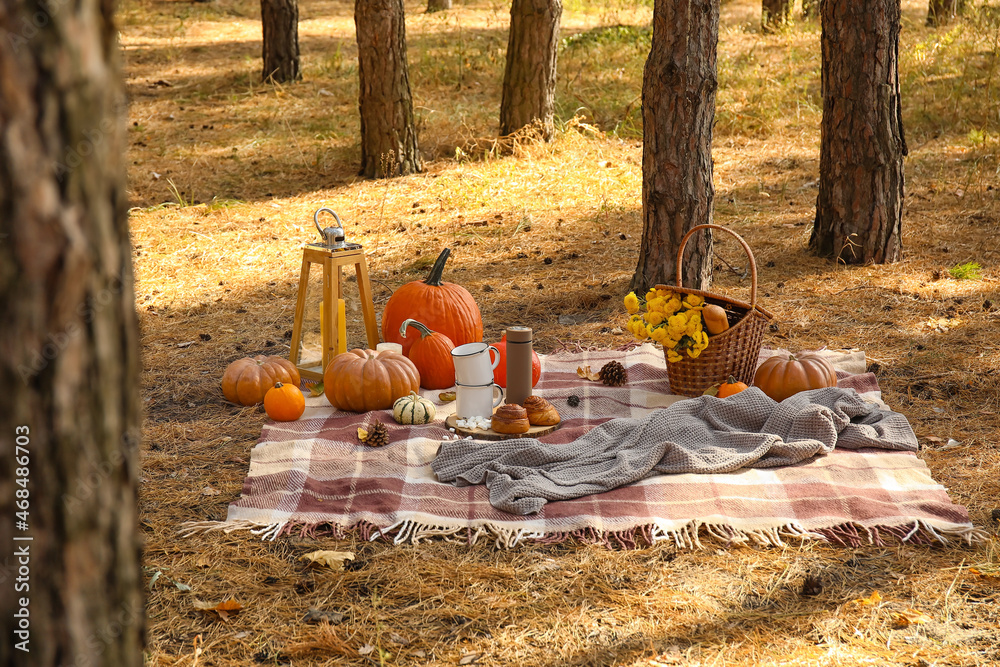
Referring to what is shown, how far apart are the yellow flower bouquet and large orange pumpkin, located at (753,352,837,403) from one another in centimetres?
38

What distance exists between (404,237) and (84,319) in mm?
6054

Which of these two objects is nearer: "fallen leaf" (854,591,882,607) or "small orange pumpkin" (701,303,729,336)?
"fallen leaf" (854,591,882,607)

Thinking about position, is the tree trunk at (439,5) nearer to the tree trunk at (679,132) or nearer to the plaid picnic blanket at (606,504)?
the tree trunk at (679,132)

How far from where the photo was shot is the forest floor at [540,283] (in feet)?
8.79

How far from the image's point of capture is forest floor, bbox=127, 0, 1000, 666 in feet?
8.79

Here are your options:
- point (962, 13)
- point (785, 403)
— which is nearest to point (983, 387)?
point (785, 403)

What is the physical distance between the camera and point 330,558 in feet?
9.96

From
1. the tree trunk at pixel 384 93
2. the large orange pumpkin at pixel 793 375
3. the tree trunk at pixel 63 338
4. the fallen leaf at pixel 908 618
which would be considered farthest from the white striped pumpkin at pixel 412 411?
the tree trunk at pixel 384 93

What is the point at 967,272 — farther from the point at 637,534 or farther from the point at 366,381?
the point at 366,381

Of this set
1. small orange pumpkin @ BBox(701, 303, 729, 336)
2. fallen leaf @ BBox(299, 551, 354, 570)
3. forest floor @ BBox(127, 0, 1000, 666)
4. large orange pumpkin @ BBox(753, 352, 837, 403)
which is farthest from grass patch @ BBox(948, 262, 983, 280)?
fallen leaf @ BBox(299, 551, 354, 570)

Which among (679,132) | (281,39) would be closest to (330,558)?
(679,132)

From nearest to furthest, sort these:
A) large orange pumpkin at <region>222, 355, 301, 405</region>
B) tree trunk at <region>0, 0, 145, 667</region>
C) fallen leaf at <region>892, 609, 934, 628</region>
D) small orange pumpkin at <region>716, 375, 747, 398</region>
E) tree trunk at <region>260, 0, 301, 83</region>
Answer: tree trunk at <region>0, 0, 145, 667</region>
fallen leaf at <region>892, 609, 934, 628</region>
small orange pumpkin at <region>716, 375, 747, 398</region>
large orange pumpkin at <region>222, 355, 301, 405</region>
tree trunk at <region>260, 0, 301, 83</region>

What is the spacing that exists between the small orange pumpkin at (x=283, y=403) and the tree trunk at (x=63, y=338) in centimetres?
290

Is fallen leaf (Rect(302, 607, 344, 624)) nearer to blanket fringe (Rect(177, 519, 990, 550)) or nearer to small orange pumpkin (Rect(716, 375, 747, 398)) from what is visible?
blanket fringe (Rect(177, 519, 990, 550))
